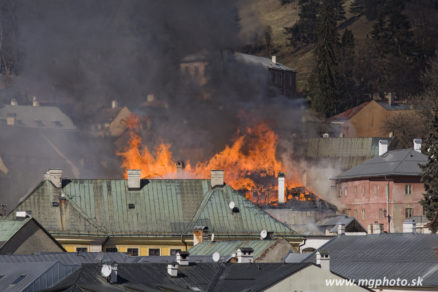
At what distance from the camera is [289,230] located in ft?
309

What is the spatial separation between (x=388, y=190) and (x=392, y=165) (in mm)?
2257

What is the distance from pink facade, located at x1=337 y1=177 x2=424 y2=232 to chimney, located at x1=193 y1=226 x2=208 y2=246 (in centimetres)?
2612

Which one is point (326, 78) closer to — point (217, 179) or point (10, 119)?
point (10, 119)

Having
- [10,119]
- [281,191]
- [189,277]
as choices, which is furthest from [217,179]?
[10,119]

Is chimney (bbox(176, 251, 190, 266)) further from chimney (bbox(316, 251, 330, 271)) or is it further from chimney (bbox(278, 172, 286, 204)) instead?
chimney (bbox(278, 172, 286, 204))

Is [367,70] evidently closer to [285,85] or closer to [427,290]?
[285,85]

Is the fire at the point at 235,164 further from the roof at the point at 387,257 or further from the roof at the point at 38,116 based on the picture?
the roof at the point at 387,257

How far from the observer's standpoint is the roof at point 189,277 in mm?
57812

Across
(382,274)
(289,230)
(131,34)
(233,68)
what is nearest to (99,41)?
(131,34)

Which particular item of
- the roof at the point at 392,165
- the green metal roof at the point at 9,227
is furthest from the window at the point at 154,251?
the roof at the point at 392,165

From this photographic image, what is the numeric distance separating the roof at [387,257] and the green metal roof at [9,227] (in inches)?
666

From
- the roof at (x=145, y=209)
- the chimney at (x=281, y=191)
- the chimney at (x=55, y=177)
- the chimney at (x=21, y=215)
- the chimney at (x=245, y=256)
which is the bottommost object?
the chimney at (x=245, y=256)

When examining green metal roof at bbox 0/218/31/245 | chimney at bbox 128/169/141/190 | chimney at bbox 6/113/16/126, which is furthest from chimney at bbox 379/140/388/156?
green metal roof at bbox 0/218/31/245

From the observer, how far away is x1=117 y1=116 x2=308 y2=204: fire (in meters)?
112
